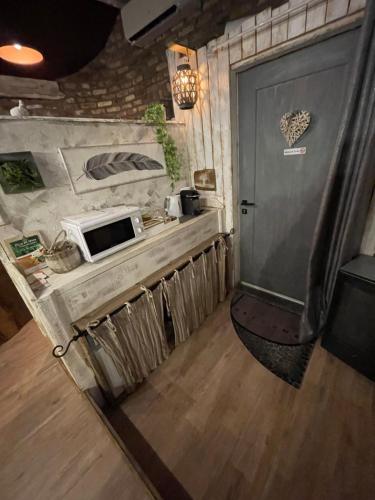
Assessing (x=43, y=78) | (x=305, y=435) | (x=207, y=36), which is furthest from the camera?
(x=43, y=78)

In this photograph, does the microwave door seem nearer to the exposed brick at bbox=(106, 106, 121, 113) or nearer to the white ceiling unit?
the white ceiling unit

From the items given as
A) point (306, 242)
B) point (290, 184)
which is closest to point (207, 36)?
point (290, 184)

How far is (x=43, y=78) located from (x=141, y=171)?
83.4 inches

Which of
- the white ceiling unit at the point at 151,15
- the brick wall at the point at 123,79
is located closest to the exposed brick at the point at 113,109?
the brick wall at the point at 123,79

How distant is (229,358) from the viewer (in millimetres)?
1709

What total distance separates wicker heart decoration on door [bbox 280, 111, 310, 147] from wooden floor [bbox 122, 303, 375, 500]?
1795 mm

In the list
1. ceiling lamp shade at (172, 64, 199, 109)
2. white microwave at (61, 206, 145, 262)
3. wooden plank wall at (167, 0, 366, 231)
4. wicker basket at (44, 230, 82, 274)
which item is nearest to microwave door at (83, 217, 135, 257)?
white microwave at (61, 206, 145, 262)

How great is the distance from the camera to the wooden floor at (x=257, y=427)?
1.04 metres

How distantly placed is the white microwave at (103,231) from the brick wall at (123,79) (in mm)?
1636

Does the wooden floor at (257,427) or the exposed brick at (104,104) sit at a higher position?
the exposed brick at (104,104)

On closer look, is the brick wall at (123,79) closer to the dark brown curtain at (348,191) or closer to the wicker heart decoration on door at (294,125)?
the wicker heart decoration on door at (294,125)

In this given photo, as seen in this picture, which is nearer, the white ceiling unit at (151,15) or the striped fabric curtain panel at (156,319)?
the white ceiling unit at (151,15)

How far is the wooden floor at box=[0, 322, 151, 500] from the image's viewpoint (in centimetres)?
100

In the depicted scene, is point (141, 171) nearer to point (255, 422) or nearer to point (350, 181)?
point (350, 181)
